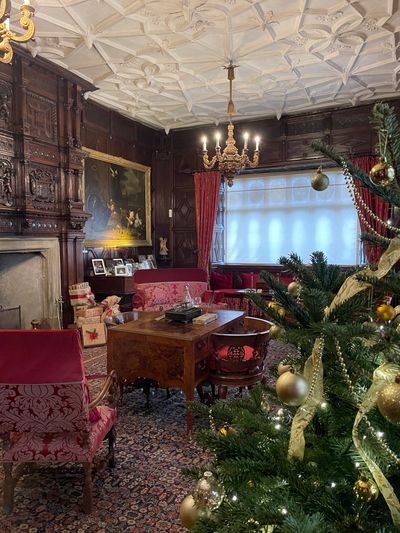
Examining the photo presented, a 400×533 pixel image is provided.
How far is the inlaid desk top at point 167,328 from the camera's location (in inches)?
129

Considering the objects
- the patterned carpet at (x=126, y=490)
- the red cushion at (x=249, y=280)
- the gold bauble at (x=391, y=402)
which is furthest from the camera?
the red cushion at (x=249, y=280)

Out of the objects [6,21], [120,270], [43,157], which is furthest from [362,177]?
[120,270]

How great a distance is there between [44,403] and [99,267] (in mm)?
4749

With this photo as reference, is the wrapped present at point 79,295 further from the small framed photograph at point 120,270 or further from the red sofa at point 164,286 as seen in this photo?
the small framed photograph at point 120,270

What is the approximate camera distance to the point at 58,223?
562 centimetres

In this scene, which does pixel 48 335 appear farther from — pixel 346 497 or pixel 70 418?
pixel 346 497

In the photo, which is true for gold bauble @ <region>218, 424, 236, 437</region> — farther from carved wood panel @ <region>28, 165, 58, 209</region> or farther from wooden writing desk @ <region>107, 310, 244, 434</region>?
carved wood panel @ <region>28, 165, 58, 209</region>

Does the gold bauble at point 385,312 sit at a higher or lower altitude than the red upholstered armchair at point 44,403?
higher

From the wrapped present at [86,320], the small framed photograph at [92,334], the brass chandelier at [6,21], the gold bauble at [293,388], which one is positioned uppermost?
the brass chandelier at [6,21]

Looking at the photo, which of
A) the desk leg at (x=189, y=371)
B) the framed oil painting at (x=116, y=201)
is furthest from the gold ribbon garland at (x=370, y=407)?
the framed oil painting at (x=116, y=201)

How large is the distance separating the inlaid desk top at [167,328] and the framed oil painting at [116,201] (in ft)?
10.4

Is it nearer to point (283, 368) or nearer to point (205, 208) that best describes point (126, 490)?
point (283, 368)

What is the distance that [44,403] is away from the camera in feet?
6.47

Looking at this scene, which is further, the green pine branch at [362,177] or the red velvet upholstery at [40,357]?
the red velvet upholstery at [40,357]
